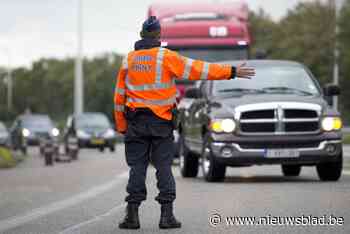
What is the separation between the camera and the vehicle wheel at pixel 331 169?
56.2 feet

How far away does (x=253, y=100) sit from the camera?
17.1 metres

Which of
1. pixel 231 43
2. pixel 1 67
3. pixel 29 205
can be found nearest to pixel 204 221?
pixel 29 205

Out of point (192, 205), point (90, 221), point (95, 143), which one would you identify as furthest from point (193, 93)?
point (95, 143)

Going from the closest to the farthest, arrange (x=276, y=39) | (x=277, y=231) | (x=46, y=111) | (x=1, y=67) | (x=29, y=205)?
(x=277, y=231) → (x=29, y=205) → (x=276, y=39) → (x=46, y=111) → (x=1, y=67)

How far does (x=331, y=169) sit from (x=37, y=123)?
4746 cm

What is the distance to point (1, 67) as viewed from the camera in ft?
603

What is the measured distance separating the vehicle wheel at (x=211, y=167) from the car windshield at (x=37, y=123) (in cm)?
4521

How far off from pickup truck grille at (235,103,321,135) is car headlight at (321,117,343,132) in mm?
115

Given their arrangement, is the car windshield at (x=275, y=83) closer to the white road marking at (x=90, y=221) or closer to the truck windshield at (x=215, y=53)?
the white road marking at (x=90, y=221)

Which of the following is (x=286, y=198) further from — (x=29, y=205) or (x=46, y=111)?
(x=46, y=111)

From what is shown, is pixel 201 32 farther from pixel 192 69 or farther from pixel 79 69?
pixel 79 69

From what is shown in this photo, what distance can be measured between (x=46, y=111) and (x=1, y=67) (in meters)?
34.5

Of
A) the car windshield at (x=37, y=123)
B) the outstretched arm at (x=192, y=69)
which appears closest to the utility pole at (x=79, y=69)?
the car windshield at (x=37, y=123)

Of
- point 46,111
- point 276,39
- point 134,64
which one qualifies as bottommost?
point 46,111
